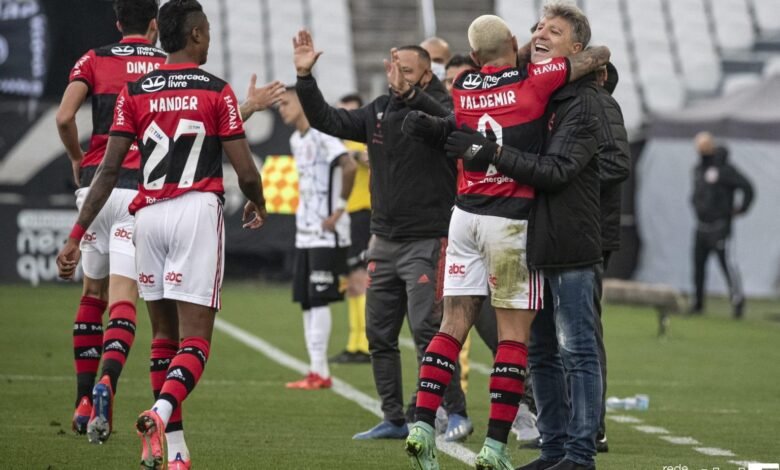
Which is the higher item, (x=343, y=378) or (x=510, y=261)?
(x=510, y=261)

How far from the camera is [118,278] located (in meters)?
7.82

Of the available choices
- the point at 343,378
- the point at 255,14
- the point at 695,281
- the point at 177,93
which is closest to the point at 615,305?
the point at 695,281

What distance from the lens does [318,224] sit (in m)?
11.3

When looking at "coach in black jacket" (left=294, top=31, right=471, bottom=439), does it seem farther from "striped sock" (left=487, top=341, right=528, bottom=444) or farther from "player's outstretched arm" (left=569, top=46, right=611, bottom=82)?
"player's outstretched arm" (left=569, top=46, right=611, bottom=82)

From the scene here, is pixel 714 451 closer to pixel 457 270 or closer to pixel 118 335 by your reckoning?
pixel 457 270

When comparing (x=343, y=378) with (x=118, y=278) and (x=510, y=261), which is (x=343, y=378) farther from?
(x=510, y=261)

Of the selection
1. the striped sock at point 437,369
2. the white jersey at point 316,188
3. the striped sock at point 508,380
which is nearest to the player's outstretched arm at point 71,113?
the striped sock at point 437,369

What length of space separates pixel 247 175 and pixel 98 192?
676 millimetres

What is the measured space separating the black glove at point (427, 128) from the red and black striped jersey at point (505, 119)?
105 mm

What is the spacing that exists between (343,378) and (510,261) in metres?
5.18

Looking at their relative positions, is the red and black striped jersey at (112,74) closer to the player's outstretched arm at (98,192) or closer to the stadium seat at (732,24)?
the player's outstretched arm at (98,192)

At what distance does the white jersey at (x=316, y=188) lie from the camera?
11352mm

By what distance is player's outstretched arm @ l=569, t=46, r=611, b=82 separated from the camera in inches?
258

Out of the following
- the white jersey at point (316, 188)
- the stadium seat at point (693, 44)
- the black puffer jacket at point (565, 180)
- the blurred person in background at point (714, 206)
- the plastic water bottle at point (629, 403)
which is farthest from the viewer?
the stadium seat at point (693, 44)
